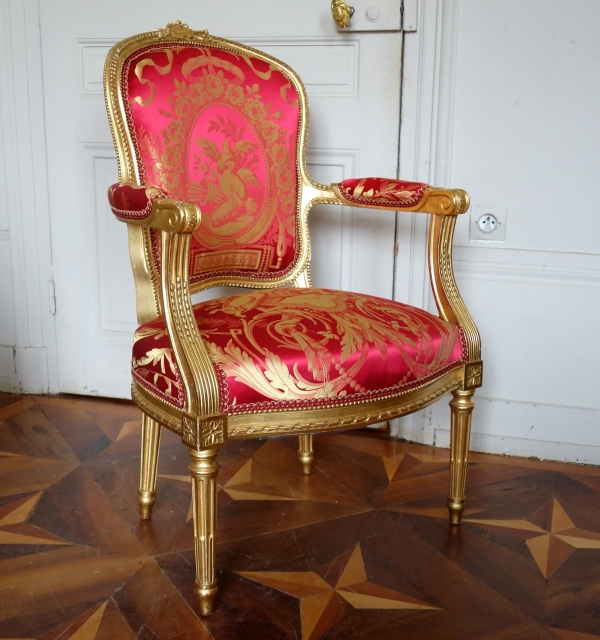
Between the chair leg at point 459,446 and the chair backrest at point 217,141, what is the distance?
468mm

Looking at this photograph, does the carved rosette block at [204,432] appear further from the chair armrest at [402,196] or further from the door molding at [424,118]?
the door molding at [424,118]

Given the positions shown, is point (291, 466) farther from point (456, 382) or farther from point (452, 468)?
point (456, 382)

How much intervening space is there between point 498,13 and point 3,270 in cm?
154

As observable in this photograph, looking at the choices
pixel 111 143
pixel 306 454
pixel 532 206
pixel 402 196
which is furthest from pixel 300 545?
pixel 111 143

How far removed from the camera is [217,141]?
4.98 feet

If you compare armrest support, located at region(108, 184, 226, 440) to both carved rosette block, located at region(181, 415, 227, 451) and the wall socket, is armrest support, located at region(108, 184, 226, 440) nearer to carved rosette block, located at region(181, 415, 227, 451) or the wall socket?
carved rosette block, located at region(181, 415, 227, 451)

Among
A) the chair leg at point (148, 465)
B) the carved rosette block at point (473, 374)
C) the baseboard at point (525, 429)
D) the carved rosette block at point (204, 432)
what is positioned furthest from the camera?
the baseboard at point (525, 429)

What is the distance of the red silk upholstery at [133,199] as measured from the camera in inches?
48.2

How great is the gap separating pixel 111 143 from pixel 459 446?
126 cm

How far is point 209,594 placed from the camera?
1241mm

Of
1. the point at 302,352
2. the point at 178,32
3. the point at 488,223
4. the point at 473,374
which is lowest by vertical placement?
the point at 473,374

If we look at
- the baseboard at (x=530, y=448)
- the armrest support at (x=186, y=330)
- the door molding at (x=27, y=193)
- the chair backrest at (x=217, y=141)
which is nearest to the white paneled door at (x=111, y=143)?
the door molding at (x=27, y=193)

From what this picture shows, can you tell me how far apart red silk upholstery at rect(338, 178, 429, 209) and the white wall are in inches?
15.8

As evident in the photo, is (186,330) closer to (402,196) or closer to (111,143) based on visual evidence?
(402,196)
